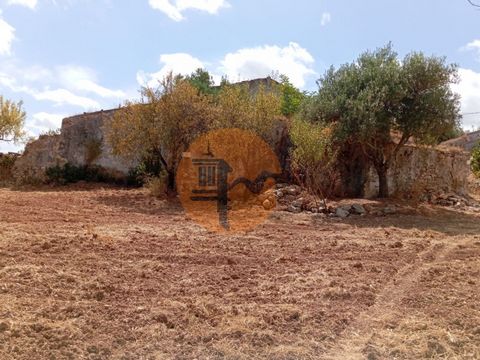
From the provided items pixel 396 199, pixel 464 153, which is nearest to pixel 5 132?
pixel 396 199

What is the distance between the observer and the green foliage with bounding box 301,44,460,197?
490 inches

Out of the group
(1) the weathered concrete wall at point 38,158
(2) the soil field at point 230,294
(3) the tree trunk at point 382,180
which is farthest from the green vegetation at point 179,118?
(1) the weathered concrete wall at point 38,158

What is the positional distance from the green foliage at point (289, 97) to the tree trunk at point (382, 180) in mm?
4720

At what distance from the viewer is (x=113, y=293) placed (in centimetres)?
449

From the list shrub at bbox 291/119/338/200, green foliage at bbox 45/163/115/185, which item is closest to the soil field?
shrub at bbox 291/119/338/200

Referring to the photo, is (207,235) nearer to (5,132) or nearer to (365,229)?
(365,229)

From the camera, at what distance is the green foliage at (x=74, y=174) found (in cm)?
1761

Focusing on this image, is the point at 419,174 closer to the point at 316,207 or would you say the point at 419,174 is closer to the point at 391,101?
the point at 391,101

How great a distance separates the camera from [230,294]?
4.64 meters

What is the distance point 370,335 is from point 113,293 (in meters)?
2.52

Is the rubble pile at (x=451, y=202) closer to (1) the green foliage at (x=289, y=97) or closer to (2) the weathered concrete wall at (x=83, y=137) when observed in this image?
(1) the green foliage at (x=289, y=97)

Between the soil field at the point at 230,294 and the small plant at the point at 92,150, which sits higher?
the small plant at the point at 92,150

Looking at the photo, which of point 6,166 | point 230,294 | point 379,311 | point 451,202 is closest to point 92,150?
point 6,166

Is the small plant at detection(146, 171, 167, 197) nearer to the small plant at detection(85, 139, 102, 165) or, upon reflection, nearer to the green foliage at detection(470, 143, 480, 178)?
the small plant at detection(85, 139, 102, 165)
